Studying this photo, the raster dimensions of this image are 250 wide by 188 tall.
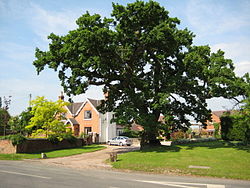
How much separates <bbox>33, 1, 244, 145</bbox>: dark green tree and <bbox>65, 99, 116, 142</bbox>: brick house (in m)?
20.7

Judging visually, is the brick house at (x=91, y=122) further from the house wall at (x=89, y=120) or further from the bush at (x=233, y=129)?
the bush at (x=233, y=129)

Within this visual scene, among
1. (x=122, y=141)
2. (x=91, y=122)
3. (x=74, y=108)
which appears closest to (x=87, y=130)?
(x=91, y=122)

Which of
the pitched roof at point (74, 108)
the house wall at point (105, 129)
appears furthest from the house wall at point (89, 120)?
the pitched roof at point (74, 108)

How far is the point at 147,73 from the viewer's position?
30156mm

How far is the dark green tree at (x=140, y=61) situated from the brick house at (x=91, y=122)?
20.7m

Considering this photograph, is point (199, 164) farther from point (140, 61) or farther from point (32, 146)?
point (32, 146)

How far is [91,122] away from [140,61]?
24.6 metres

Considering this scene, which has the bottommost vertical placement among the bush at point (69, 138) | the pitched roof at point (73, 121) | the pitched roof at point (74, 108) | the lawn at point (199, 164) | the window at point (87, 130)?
the lawn at point (199, 164)

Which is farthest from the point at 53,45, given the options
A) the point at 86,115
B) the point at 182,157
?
the point at 86,115

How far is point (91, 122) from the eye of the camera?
164 ft

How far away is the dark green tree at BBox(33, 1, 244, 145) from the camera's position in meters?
24.0

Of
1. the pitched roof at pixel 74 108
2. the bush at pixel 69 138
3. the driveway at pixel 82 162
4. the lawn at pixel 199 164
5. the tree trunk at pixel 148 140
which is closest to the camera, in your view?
the lawn at pixel 199 164

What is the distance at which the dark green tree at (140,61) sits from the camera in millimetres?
23984

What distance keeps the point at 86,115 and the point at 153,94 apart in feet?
91.1
